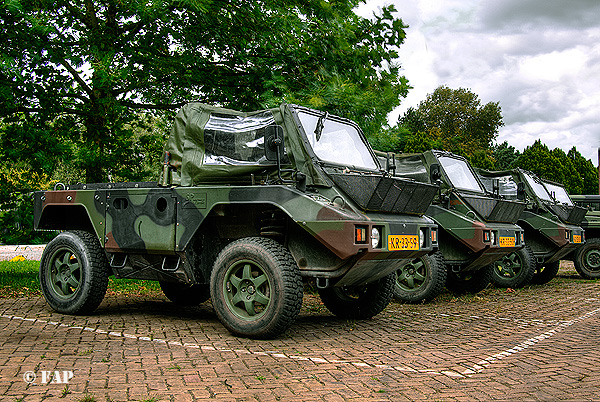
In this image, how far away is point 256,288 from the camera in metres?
6.04

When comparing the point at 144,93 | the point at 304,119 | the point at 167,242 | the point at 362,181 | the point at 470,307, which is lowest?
the point at 470,307

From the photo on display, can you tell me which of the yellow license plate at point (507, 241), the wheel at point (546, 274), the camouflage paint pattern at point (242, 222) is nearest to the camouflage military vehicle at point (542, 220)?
the wheel at point (546, 274)

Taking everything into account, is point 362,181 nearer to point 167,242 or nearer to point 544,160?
point 167,242

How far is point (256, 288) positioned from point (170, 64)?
20.6 feet

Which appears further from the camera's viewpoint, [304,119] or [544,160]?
[544,160]

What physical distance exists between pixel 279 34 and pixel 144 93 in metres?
2.85

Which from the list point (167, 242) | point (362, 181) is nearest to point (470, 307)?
point (362, 181)

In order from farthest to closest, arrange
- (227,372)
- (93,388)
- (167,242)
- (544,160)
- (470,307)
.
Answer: (544,160)
(470,307)
(167,242)
(227,372)
(93,388)

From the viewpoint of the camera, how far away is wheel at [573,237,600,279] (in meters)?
14.4

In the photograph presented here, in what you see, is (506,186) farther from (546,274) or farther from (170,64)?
(170,64)

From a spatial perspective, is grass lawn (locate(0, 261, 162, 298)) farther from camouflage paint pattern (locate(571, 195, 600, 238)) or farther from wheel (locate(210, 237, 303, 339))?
camouflage paint pattern (locate(571, 195, 600, 238))

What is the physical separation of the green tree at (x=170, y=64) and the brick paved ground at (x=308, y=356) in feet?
12.0

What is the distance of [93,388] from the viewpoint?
4254 millimetres

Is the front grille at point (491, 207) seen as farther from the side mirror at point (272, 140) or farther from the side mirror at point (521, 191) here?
the side mirror at point (272, 140)
